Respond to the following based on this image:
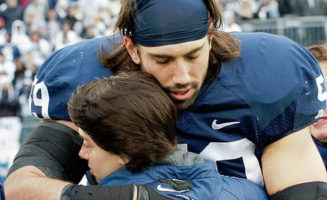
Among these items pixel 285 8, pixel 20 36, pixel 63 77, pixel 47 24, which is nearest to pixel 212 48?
pixel 63 77

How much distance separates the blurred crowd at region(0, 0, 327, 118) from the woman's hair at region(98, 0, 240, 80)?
239 inches

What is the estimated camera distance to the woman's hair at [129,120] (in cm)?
173

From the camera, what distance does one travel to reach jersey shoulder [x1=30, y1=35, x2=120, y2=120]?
88.4 inches

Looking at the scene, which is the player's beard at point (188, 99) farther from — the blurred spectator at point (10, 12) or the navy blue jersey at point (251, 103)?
the blurred spectator at point (10, 12)

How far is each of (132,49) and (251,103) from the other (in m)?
0.52

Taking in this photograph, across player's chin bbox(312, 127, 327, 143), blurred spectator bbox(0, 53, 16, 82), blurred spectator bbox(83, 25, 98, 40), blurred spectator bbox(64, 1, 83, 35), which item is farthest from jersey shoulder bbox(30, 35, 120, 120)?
blurred spectator bbox(64, 1, 83, 35)

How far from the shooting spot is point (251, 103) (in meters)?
2.04

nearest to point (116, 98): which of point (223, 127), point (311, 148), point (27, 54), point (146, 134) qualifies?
point (146, 134)

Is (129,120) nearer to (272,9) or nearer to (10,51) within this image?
(10,51)

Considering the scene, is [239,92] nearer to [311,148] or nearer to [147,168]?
[311,148]

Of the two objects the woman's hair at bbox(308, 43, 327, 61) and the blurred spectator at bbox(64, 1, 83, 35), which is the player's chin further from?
the blurred spectator at bbox(64, 1, 83, 35)

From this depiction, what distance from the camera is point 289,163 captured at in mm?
2023

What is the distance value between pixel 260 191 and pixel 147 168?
1.75 feet

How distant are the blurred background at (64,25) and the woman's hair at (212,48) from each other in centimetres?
548
